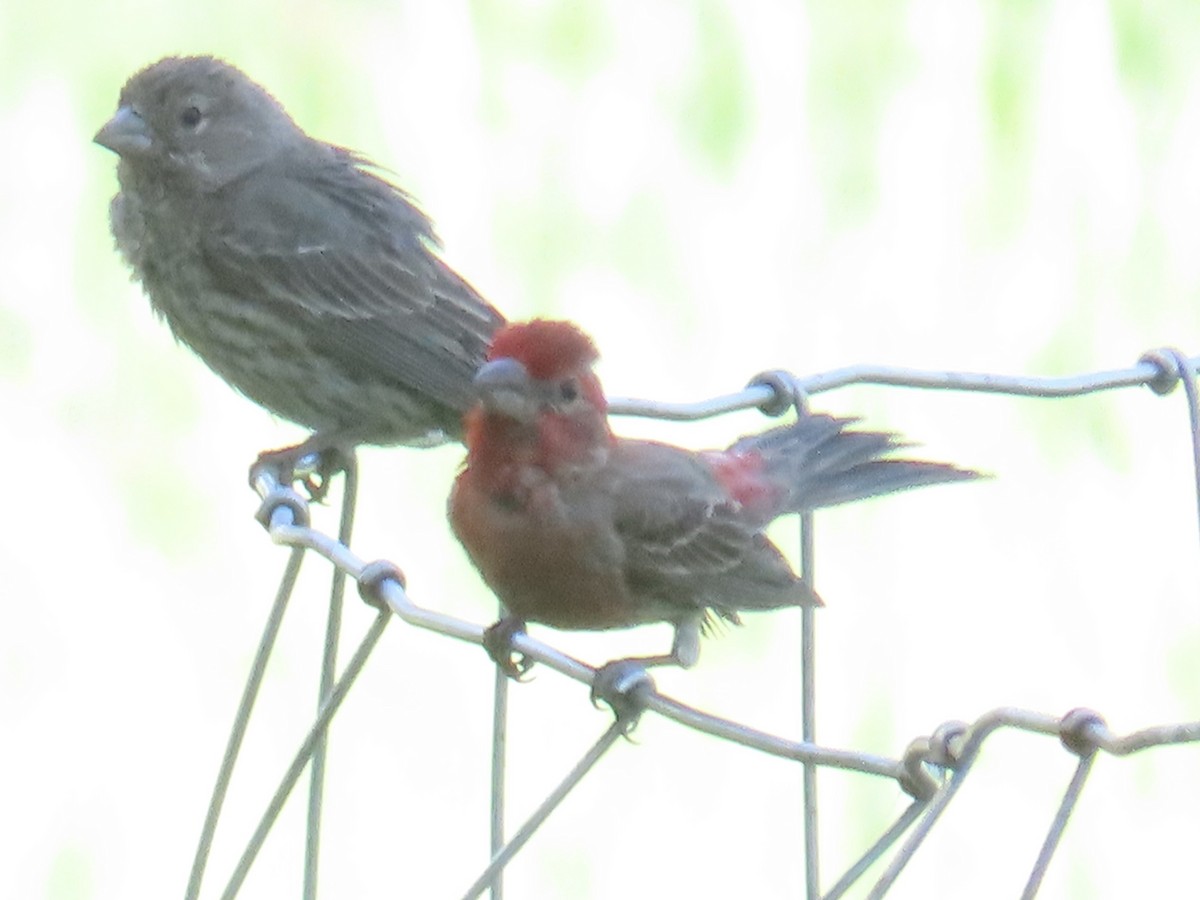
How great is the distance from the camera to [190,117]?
15.9 feet

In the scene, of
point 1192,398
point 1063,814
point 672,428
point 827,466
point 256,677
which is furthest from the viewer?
point 672,428

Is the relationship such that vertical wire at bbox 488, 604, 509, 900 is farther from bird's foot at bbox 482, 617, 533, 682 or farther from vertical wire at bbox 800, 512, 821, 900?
vertical wire at bbox 800, 512, 821, 900

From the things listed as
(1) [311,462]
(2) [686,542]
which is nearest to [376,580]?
(2) [686,542]

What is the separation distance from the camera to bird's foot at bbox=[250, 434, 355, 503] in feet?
14.1

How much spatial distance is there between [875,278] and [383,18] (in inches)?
62.3

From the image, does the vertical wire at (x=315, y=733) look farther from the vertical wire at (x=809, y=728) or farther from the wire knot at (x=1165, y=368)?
the wire knot at (x=1165, y=368)

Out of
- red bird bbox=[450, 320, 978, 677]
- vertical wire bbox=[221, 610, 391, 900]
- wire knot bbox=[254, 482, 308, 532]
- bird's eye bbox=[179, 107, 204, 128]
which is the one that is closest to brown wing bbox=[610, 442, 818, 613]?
red bird bbox=[450, 320, 978, 677]

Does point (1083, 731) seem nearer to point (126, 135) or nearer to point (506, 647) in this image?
point (506, 647)

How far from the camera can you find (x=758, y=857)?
499 centimetres

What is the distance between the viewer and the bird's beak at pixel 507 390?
3082mm

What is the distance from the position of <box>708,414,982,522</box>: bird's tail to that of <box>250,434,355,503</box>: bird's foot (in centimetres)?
88

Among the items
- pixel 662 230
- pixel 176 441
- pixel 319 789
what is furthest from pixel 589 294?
pixel 319 789

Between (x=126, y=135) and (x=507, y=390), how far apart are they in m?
1.90

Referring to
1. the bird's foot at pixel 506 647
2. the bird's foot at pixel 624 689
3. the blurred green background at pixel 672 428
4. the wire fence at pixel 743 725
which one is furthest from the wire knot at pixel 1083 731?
the blurred green background at pixel 672 428
